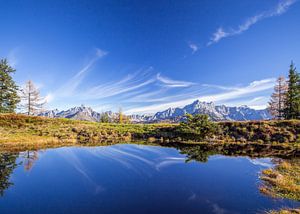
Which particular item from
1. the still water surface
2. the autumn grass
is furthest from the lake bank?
the autumn grass

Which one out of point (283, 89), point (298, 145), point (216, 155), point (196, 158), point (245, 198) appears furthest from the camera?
point (283, 89)

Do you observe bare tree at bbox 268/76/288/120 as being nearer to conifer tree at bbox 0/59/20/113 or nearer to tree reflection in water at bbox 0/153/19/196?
tree reflection in water at bbox 0/153/19/196

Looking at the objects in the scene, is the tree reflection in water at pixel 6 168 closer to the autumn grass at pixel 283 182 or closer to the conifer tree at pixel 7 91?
the autumn grass at pixel 283 182

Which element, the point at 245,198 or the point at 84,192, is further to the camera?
the point at 84,192

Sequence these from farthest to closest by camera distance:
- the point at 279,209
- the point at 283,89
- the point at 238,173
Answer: the point at 283,89, the point at 238,173, the point at 279,209

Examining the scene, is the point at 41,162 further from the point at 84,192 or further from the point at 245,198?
the point at 245,198

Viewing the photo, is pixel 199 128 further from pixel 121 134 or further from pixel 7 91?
pixel 7 91

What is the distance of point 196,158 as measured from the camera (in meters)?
22.9

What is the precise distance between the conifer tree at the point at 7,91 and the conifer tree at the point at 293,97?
77.6m

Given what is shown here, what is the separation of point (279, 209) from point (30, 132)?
4140 cm

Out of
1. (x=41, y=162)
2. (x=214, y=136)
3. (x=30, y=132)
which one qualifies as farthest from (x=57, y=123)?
(x=214, y=136)

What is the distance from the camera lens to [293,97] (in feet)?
165

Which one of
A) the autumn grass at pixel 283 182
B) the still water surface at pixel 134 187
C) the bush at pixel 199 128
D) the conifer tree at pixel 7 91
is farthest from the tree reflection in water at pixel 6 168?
the conifer tree at pixel 7 91

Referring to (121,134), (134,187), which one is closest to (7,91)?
(121,134)
